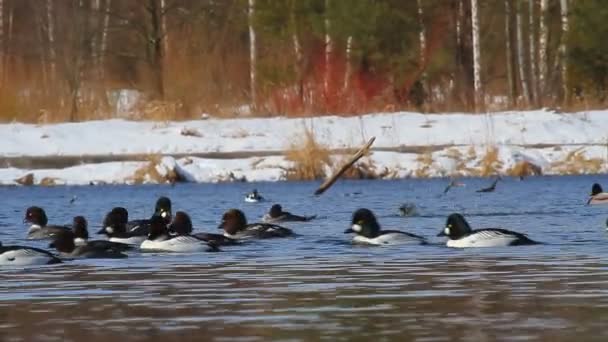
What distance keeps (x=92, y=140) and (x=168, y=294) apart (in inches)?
988

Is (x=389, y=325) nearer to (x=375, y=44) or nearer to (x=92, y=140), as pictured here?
(x=92, y=140)

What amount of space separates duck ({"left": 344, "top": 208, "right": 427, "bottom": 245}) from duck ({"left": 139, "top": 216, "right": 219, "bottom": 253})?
175cm

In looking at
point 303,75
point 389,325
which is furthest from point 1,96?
point 389,325

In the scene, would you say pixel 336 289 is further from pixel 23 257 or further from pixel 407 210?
pixel 407 210

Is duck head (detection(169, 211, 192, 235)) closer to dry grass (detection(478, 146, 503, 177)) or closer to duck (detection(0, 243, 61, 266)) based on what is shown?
duck (detection(0, 243, 61, 266))

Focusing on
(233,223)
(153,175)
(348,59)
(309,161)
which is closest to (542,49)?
(348,59)

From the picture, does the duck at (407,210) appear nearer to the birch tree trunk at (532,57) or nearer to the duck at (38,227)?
A: the duck at (38,227)

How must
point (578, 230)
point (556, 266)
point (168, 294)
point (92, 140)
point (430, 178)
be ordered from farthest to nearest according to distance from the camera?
point (92, 140) < point (430, 178) < point (578, 230) < point (556, 266) < point (168, 294)

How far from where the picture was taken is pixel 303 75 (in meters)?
43.0

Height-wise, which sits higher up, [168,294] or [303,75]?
[303,75]

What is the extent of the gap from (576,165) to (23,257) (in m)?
19.4

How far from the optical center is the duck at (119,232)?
834 inches

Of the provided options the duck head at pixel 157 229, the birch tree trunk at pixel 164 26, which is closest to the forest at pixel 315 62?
the birch tree trunk at pixel 164 26

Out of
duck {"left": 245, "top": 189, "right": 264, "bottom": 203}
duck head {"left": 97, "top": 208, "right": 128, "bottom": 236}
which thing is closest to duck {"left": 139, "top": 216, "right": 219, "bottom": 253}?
duck head {"left": 97, "top": 208, "right": 128, "bottom": 236}
